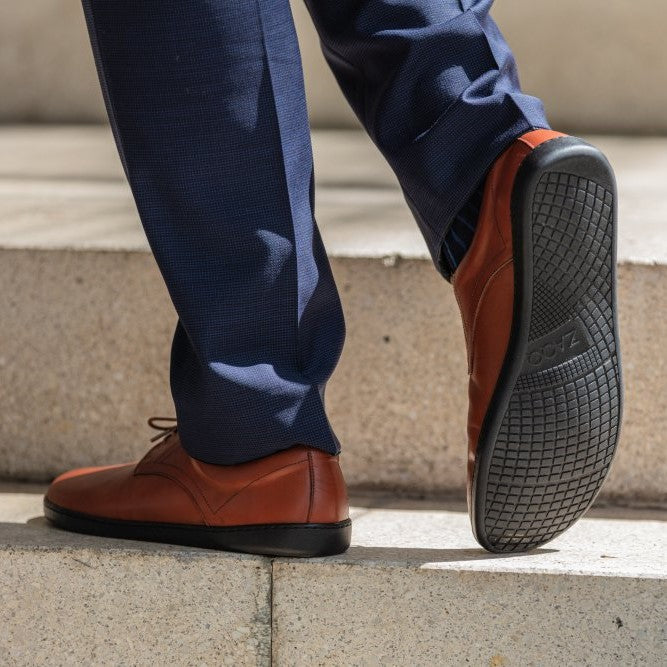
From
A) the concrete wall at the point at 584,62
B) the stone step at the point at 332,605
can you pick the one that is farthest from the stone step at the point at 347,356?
the concrete wall at the point at 584,62

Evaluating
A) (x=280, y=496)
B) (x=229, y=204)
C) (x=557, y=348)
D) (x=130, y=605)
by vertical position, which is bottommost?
(x=130, y=605)

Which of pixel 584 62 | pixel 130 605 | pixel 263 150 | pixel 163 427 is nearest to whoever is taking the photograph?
pixel 263 150

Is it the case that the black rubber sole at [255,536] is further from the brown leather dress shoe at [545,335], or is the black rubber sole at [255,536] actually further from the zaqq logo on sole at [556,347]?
the zaqq logo on sole at [556,347]

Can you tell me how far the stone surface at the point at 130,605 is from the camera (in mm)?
1015

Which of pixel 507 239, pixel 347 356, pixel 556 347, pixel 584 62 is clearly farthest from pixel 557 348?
pixel 584 62

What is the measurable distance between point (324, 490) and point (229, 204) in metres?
0.28

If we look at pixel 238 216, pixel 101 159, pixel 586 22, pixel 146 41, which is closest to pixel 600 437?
pixel 238 216

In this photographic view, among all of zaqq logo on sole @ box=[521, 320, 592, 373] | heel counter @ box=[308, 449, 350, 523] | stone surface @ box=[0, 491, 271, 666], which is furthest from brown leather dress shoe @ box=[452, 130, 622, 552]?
stone surface @ box=[0, 491, 271, 666]

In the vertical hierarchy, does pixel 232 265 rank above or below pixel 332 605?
above

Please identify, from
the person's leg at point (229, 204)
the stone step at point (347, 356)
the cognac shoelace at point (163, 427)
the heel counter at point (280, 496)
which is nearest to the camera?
the person's leg at point (229, 204)

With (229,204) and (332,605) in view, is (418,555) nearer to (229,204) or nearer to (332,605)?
(332,605)

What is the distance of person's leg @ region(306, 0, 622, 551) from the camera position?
3.01ft

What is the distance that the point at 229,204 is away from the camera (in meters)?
0.92

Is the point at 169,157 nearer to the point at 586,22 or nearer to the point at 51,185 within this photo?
the point at 51,185
